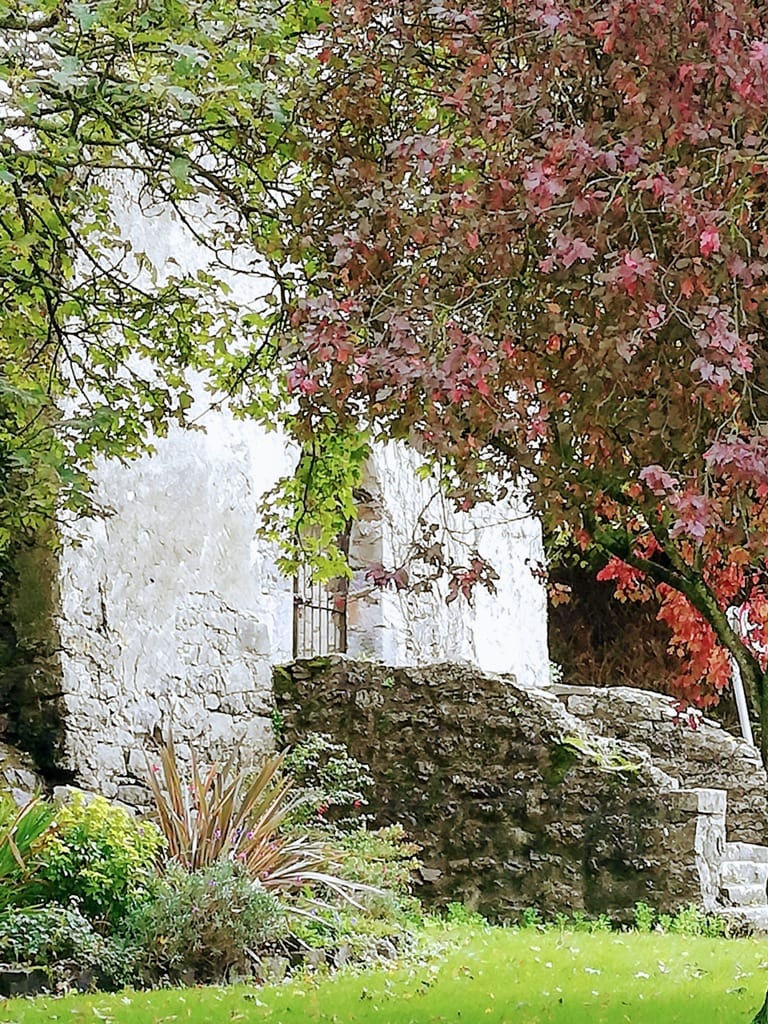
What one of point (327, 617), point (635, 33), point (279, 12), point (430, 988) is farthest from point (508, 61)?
point (327, 617)

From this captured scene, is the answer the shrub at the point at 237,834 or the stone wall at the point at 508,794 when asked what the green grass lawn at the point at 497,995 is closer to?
the shrub at the point at 237,834

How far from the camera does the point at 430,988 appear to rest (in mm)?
6008

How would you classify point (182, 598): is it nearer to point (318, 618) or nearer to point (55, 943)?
point (318, 618)

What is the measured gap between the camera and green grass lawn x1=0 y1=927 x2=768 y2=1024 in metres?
5.20

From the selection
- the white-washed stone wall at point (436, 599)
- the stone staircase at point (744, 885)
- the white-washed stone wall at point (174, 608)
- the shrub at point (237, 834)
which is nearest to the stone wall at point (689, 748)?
the stone staircase at point (744, 885)

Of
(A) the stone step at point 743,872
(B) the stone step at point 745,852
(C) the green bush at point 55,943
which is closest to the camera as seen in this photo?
(C) the green bush at point 55,943

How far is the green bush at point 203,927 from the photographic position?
618 cm

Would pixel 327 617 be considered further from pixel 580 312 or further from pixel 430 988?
pixel 580 312

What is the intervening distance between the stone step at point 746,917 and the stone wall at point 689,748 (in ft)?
5.66

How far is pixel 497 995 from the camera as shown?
19.1 feet

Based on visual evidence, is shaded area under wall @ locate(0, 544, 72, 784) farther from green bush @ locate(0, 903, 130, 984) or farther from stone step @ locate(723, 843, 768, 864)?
stone step @ locate(723, 843, 768, 864)

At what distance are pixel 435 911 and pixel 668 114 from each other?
21.1 ft

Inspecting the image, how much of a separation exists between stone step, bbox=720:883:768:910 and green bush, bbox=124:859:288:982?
136 inches

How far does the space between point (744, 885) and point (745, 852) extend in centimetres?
56
